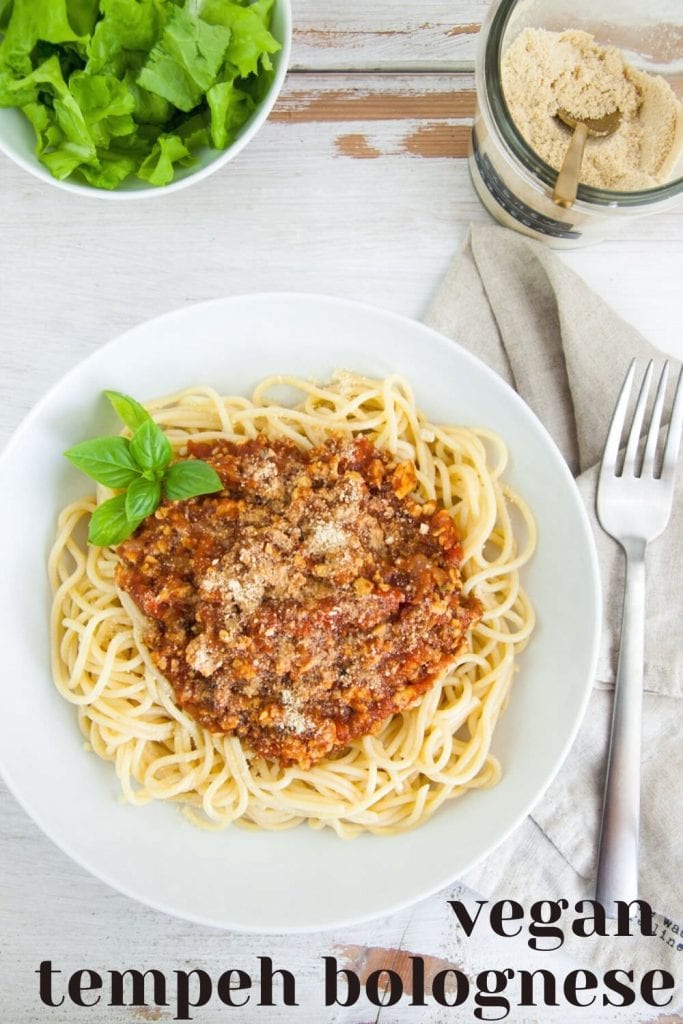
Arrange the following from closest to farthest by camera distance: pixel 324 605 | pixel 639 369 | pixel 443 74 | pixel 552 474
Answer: pixel 324 605 < pixel 552 474 < pixel 639 369 < pixel 443 74

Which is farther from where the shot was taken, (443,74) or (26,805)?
(443,74)

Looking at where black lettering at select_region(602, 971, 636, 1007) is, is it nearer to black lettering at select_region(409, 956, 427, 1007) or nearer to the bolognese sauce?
black lettering at select_region(409, 956, 427, 1007)

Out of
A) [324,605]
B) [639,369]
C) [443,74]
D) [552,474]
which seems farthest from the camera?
[443,74]

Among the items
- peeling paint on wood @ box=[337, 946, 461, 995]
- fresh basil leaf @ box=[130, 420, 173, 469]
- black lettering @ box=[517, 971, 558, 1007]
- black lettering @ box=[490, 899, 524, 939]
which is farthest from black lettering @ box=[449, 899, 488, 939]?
fresh basil leaf @ box=[130, 420, 173, 469]

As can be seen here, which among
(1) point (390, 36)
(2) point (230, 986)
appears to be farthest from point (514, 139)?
(2) point (230, 986)

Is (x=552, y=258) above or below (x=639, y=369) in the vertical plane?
above

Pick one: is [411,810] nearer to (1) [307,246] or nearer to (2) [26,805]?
(2) [26,805]

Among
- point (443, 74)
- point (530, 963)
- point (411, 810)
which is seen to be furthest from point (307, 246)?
point (530, 963)

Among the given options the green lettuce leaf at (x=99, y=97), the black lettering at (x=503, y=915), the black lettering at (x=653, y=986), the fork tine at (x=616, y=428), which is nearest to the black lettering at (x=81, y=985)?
the black lettering at (x=503, y=915)
